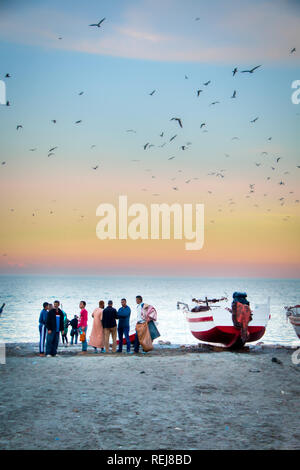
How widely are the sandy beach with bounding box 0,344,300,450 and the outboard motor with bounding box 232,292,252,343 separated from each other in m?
3.08

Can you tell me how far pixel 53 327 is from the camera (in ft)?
49.4

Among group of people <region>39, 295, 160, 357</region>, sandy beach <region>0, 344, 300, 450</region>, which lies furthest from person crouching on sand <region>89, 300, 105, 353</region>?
sandy beach <region>0, 344, 300, 450</region>

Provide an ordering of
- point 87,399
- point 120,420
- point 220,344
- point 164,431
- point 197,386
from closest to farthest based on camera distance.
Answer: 1. point 164,431
2. point 120,420
3. point 87,399
4. point 197,386
5. point 220,344

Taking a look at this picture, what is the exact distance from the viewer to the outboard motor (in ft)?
57.8

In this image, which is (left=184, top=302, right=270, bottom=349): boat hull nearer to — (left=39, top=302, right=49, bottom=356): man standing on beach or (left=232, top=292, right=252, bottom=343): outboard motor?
(left=232, top=292, right=252, bottom=343): outboard motor

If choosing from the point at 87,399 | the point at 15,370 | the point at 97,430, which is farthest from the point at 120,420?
the point at 15,370

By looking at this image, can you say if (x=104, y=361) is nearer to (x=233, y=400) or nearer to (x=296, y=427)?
(x=233, y=400)

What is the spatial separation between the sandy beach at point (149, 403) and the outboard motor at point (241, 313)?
308 cm

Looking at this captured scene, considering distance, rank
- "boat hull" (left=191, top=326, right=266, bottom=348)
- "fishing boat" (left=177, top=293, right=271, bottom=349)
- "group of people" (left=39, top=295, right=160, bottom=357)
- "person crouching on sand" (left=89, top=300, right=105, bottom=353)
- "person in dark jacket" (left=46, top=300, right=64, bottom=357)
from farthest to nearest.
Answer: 1. "boat hull" (left=191, top=326, right=266, bottom=348)
2. "fishing boat" (left=177, top=293, right=271, bottom=349)
3. "person crouching on sand" (left=89, top=300, right=105, bottom=353)
4. "group of people" (left=39, top=295, right=160, bottom=357)
5. "person in dark jacket" (left=46, top=300, right=64, bottom=357)

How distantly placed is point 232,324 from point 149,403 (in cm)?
1003

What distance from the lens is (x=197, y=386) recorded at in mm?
10945
